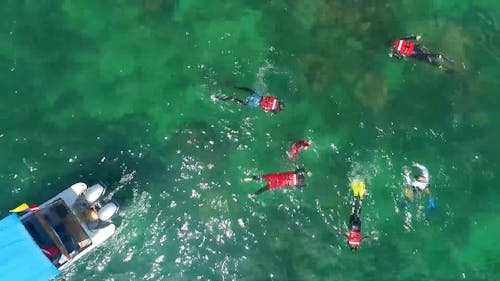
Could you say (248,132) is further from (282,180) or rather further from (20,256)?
(20,256)

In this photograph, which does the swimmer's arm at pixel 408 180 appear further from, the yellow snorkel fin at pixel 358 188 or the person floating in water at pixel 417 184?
the yellow snorkel fin at pixel 358 188

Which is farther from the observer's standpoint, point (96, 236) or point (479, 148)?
point (479, 148)

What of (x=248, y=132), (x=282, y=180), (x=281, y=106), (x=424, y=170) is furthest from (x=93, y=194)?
(x=424, y=170)

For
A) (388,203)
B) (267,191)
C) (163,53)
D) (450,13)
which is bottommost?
(388,203)

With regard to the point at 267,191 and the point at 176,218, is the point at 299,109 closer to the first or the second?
the point at 267,191

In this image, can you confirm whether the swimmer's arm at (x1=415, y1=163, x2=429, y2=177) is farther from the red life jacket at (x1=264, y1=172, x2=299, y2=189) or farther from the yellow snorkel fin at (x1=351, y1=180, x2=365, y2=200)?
the red life jacket at (x1=264, y1=172, x2=299, y2=189)

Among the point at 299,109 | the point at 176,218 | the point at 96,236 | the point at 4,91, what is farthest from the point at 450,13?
the point at 4,91
